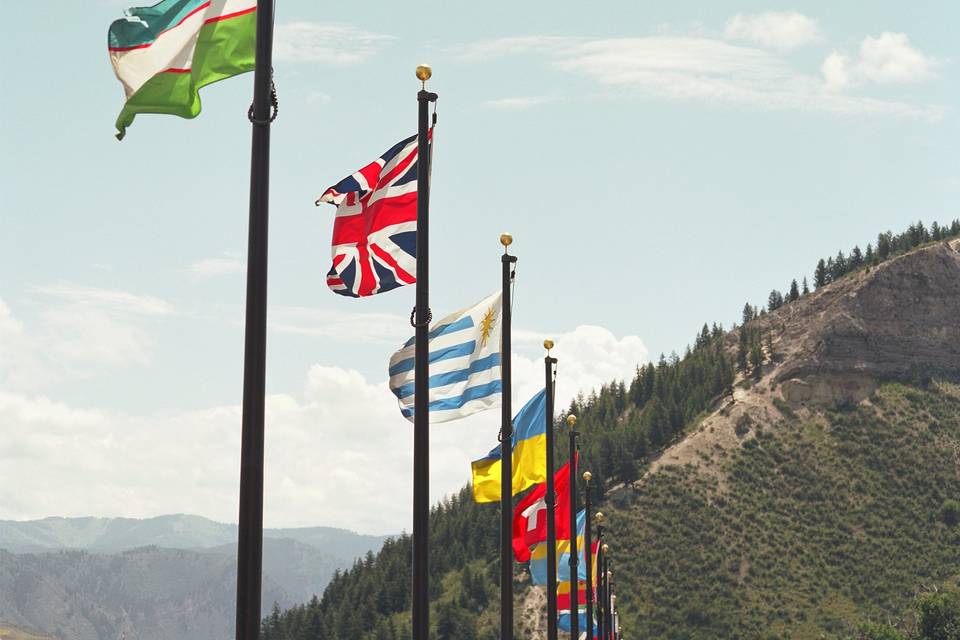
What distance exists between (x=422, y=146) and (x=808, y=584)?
567ft

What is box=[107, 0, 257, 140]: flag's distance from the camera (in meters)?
13.8

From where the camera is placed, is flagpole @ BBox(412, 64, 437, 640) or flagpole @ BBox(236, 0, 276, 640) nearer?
flagpole @ BBox(236, 0, 276, 640)

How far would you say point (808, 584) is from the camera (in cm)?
18038

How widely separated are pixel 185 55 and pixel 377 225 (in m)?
4.86

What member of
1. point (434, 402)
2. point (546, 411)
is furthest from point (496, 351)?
point (546, 411)

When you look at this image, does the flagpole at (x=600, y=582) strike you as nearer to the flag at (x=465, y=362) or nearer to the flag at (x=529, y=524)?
the flag at (x=529, y=524)

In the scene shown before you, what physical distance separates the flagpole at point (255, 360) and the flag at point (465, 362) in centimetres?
832

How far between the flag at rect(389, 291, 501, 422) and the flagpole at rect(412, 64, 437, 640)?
3886 mm

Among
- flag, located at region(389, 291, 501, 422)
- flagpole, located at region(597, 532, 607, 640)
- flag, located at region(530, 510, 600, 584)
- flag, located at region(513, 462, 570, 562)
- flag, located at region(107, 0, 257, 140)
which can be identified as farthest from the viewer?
flagpole, located at region(597, 532, 607, 640)

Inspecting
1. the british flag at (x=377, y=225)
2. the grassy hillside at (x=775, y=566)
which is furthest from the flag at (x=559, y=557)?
the grassy hillside at (x=775, y=566)

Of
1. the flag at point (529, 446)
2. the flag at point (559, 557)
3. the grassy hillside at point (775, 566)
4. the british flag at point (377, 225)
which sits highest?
the grassy hillside at point (775, 566)

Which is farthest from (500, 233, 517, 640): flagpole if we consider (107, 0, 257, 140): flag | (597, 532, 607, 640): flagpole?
(597, 532, 607, 640): flagpole

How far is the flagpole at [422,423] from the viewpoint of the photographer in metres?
16.3

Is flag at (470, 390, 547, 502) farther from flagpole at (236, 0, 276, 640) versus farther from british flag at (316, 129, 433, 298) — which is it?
flagpole at (236, 0, 276, 640)
